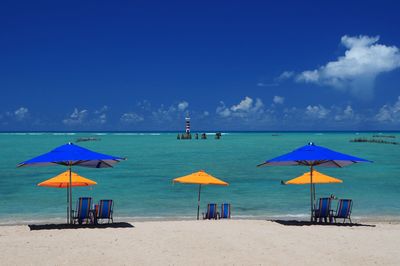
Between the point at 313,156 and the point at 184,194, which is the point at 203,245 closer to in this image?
the point at 313,156

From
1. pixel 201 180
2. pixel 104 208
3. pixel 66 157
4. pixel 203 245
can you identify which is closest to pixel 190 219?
pixel 201 180

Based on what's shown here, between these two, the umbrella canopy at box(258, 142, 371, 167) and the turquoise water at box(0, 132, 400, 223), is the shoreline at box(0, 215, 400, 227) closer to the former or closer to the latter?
the turquoise water at box(0, 132, 400, 223)

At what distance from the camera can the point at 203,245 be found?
9.80 meters

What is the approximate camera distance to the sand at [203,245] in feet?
28.3

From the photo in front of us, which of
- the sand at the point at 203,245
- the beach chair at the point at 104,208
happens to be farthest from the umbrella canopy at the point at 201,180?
the beach chair at the point at 104,208

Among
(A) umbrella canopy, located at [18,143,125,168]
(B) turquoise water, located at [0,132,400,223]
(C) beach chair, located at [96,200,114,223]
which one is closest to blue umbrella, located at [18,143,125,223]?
(A) umbrella canopy, located at [18,143,125,168]

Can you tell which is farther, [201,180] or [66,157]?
[201,180]

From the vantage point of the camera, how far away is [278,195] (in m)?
23.4

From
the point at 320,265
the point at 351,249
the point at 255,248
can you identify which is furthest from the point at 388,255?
the point at 255,248

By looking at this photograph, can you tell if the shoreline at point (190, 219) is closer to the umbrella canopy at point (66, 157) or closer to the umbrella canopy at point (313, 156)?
the umbrella canopy at point (313, 156)

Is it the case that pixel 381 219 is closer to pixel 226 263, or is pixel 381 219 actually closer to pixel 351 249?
pixel 351 249

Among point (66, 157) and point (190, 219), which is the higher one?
point (66, 157)

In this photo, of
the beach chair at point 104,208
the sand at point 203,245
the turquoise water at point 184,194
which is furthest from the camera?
the turquoise water at point 184,194

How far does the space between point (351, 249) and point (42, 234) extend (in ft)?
22.8
